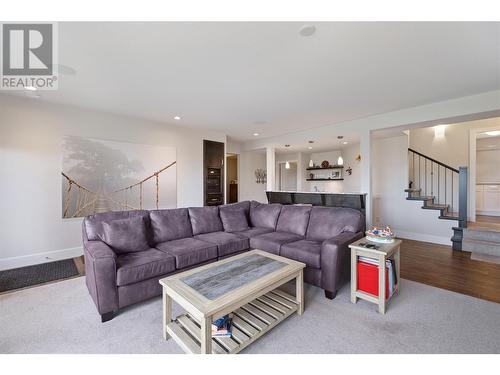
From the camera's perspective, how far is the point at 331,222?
3080 millimetres

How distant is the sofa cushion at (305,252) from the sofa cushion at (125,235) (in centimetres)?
168

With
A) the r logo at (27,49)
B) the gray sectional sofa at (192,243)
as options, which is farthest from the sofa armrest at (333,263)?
the r logo at (27,49)

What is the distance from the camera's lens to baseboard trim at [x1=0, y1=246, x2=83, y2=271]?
10.7 feet

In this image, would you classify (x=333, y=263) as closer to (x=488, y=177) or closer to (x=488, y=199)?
(x=488, y=199)

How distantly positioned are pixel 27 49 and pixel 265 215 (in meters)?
3.39

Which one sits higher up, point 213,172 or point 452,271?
point 213,172

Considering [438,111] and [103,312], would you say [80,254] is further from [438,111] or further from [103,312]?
[438,111]

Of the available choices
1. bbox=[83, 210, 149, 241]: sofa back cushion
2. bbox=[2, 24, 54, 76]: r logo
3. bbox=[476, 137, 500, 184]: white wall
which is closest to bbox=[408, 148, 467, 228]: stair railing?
bbox=[476, 137, 500, 184]: white wall

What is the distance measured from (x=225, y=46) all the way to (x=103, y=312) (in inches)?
102

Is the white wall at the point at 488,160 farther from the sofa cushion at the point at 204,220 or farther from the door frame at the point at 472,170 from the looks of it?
the sofa cushion at the point at 204,220

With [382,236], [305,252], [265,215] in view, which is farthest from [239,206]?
[382,236]

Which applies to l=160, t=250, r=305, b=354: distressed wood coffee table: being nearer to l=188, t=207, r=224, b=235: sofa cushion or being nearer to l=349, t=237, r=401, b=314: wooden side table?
l=349, t=237, r=401, b=314: wooden side table

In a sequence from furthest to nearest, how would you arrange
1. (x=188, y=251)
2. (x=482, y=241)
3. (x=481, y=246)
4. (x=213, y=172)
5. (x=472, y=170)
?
(x=213, y=172) < (x=472, y=170) < (x=482, y=241) < (x=481, y=246) < (x=188, y=251)

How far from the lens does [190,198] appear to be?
5.29 m
